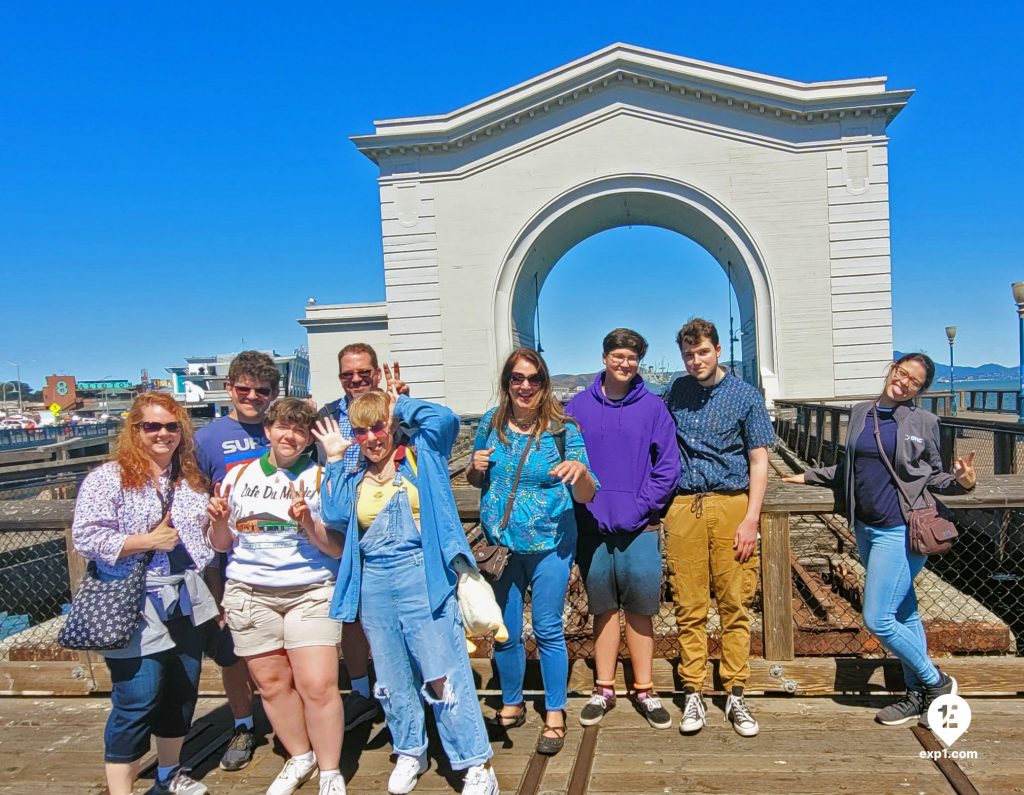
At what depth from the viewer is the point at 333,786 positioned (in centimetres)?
290

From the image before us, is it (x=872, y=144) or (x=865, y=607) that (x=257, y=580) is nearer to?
(x=865, y=607)

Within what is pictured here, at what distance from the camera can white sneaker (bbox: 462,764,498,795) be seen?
9.32 feet

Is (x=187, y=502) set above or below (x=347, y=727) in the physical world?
above

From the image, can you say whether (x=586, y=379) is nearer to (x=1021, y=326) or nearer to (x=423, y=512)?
(x=1021, y=326)

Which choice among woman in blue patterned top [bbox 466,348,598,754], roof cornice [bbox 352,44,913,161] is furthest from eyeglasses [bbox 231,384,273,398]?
roof cornice [bbox 352,44,913,161]

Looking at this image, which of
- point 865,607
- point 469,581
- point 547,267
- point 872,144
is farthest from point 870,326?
point 469,581

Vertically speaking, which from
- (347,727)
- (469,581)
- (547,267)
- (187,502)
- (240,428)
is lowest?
(347,727)

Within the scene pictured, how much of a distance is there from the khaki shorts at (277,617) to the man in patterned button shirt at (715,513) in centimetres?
159

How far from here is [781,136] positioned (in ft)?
55.2

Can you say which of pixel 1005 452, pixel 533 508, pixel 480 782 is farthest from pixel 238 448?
pixel 1005 452

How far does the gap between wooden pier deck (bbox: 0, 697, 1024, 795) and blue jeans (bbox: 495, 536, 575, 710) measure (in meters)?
0.26

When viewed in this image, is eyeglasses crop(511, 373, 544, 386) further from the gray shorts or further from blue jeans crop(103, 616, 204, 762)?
blue jeans crop(103, 616, 204, 762)

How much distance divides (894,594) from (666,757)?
1.24 meters

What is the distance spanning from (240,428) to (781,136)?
1646 cm
